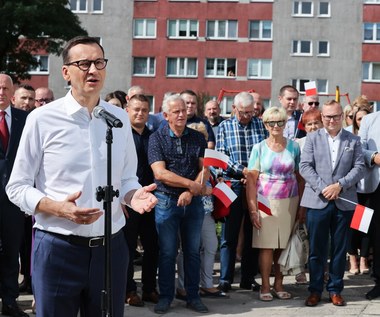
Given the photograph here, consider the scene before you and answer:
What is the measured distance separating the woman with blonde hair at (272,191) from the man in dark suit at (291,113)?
179cm

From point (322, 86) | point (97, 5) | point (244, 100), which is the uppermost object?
point (97, 5)

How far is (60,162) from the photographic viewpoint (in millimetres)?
4246

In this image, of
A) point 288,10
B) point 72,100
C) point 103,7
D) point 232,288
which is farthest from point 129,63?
point 72,100

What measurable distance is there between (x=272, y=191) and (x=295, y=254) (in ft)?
2.45

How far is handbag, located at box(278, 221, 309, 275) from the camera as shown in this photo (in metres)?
8.73

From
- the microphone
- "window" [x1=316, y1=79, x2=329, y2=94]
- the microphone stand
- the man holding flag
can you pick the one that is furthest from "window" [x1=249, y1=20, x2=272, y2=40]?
the microphone stand

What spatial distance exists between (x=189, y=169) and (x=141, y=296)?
5.28 feet

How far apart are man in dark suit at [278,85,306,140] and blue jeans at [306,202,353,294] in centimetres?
225

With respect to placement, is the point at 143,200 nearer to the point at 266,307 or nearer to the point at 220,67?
the point at 266,307

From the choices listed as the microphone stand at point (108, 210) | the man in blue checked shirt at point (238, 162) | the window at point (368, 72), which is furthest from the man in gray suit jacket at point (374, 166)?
the window at point (368, 72)

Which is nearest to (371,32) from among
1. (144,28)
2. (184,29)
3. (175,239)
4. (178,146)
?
(184,29)

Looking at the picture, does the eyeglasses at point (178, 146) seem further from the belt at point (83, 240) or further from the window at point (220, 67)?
the window at point (220, 67)

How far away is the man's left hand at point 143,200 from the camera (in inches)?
166

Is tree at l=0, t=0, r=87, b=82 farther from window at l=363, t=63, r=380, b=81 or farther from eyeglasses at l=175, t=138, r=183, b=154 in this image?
eyeglasses at l=175, t=138, r=183, b=154
